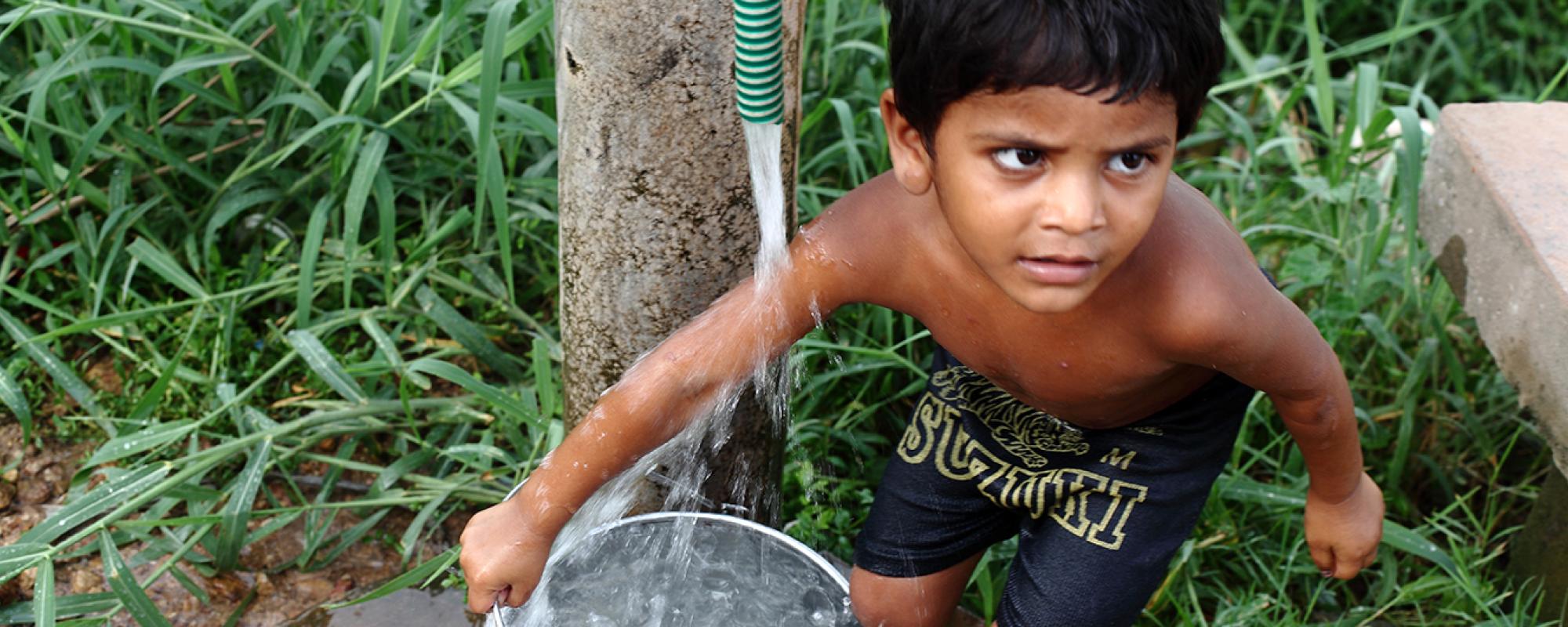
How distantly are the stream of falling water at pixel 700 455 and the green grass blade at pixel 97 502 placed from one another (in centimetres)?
64

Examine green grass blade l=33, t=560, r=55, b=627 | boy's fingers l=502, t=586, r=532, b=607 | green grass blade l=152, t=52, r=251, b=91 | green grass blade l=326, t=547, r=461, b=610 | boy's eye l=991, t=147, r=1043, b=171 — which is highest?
boy's eye l=991, t=147, r=1043, b=171

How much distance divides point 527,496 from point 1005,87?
751 millimetres

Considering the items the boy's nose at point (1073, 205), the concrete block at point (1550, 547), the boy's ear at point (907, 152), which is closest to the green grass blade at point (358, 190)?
the boy's ear at point (907, 152)

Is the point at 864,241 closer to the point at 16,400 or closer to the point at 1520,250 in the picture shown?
the point at 1520,250

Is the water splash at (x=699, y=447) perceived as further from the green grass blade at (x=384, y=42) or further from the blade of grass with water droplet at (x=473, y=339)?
the green grass blade at (x=384, y=42)

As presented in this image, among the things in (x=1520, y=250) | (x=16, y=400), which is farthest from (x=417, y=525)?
(x=1520, y=250)

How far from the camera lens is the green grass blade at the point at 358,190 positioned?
2486 mm

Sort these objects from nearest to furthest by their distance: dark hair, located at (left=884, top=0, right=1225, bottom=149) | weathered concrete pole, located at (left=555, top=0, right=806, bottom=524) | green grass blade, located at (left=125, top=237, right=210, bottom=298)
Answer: dark hair, located at (left=884, top=0, right=1225, bottom=149)
weathered concrete pole, located at (left=555, top=0, right=806, bottom=524)
green grass blade, located at (left=125, top=237, right=210, bottom=298)

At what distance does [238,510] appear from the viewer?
2.25 meters

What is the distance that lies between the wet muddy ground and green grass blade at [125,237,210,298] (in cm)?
34

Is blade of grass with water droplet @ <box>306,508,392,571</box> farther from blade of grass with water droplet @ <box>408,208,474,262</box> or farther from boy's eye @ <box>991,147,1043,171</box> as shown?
boy's eye @ <box>991,147,1043,171</box>

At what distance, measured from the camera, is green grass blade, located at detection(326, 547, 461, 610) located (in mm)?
2164

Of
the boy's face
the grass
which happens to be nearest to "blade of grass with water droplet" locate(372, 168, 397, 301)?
Answer: the grass

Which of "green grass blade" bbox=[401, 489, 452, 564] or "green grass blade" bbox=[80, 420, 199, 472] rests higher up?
"green grass blade" bbox=[80, 420, 199, 472]
